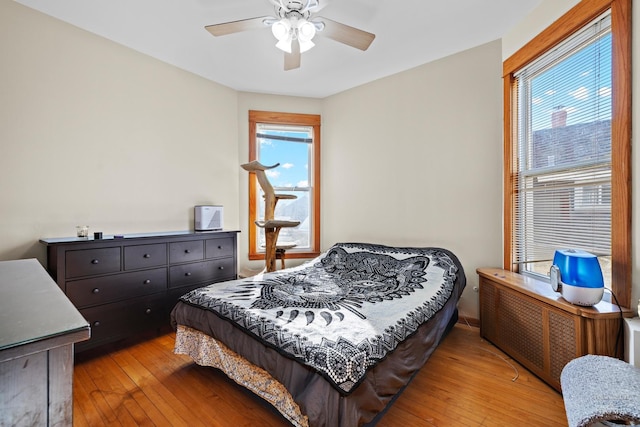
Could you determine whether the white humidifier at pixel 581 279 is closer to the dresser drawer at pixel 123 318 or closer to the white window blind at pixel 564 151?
the white window blind at pixel 564 151

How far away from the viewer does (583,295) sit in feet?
5.36

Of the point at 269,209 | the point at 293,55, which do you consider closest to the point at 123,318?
the point at 269,209

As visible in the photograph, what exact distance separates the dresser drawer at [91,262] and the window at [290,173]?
163cm

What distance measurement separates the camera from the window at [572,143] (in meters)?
1.62

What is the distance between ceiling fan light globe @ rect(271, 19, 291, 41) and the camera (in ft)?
6.17

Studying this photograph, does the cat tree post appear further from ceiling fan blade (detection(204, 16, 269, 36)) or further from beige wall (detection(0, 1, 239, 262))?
ceiling fan blade (detection(204, 16, 269, 36))

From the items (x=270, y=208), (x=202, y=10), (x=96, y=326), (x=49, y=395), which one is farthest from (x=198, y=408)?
(x=202, y=10)

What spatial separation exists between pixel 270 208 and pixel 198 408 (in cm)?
183

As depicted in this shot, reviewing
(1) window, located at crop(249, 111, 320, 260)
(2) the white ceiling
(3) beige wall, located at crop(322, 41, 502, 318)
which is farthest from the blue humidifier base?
(1) window, located at crop(249, 111, 320, 260)

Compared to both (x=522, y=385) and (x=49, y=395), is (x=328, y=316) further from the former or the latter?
(x=522, y=385)

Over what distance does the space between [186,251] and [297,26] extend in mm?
2159

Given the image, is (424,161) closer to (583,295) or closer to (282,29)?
(583,295)

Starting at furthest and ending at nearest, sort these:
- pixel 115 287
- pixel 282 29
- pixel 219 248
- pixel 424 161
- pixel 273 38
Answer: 1. pixel 424 161
2. pixel 219 248
3. pixel 273 38
4. pixel 115 287
5. pixel 282 29

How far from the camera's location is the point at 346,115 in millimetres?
3773
